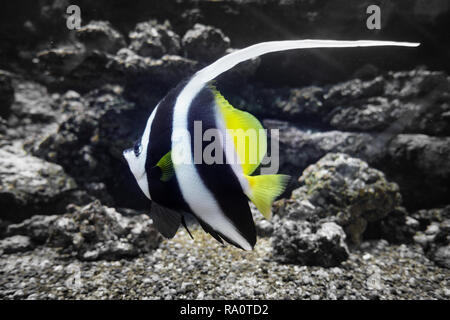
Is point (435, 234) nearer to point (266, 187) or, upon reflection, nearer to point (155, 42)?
point (266, 187)

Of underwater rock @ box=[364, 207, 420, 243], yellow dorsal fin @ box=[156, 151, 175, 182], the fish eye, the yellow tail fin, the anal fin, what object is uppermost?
the fish eye

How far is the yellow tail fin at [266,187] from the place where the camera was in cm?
61

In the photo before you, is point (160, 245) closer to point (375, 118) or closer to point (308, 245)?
point (308, 245)

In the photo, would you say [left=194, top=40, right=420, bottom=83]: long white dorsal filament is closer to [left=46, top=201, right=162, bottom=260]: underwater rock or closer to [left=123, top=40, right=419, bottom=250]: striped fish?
[left=123, top=40, right=419, bottom=250]: striped fish

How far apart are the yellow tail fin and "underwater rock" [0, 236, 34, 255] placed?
270 cm

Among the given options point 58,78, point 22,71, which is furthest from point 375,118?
point 22,71

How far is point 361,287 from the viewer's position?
1.80m

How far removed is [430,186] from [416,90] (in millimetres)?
1220

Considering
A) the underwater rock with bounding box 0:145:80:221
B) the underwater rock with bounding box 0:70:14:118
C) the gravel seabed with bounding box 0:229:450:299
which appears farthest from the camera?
the underwater rock with bounding box 0:70:14:118

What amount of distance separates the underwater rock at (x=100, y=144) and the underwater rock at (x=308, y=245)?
2091 millimetres

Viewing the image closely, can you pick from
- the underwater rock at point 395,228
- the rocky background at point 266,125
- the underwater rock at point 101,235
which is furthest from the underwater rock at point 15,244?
the underwater rock at point 395,228

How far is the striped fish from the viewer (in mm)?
625

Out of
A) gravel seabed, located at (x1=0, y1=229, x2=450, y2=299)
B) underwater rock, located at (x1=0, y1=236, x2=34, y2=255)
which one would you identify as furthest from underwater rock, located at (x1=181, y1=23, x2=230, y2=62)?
underwater rock, located at (x1=0, y1=236, x2=34, y2=255)

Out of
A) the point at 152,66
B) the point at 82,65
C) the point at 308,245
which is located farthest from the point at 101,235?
the point at 82,65
